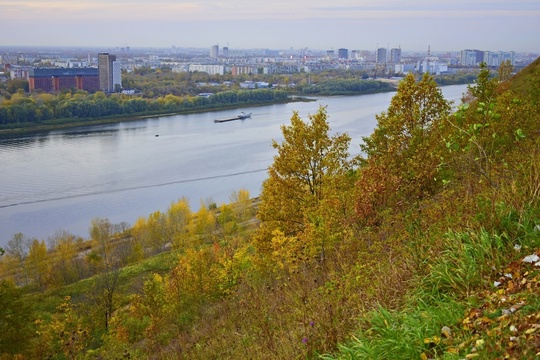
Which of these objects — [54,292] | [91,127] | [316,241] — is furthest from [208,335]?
[91,127]

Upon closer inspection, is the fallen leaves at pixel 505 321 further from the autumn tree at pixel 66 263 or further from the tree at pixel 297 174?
the autumn tree at pixel 66 263

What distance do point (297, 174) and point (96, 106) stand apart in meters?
18.2

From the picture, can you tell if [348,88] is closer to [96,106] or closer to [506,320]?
[96,106]

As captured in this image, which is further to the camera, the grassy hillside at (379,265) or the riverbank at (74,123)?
the riverbank at (74,123)

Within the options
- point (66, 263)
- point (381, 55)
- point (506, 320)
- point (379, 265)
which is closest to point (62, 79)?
point (66, 263)

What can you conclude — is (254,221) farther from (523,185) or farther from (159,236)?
(523,185)

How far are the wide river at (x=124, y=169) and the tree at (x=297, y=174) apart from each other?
6.55 metres

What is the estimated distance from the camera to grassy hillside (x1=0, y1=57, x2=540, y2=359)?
48.5 inches

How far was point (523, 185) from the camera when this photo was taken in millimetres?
1673

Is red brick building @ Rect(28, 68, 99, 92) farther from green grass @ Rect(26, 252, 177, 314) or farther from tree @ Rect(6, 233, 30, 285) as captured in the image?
green grass @ Rect(26, 252, 177, 314)

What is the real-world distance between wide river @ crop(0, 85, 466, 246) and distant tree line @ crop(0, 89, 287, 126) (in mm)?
1527

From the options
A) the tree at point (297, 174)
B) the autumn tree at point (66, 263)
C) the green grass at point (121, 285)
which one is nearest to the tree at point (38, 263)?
the autumn tree at point (66, 263)

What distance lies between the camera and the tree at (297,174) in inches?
157

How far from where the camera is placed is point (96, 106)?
20.8 metres
